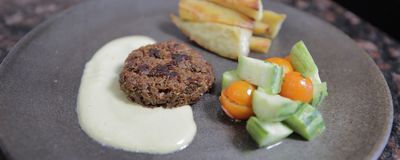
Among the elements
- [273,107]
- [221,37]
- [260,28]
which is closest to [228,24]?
[221,37]

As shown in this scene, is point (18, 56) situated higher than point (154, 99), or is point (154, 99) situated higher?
point (18, 56)

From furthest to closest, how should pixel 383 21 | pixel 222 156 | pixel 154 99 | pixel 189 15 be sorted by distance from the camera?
pixel 383 21, pixel 189 15, pixel 154 99, pixel 222 156

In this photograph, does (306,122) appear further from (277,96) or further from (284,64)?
(284,64)

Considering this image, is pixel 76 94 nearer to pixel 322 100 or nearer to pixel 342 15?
pixel 322 100

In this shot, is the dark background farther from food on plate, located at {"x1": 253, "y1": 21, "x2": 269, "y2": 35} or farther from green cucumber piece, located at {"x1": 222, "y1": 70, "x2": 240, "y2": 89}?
green cucumber piece, located at {"x1": 222, "y1": 70, "x2": 240, "y2": 89}

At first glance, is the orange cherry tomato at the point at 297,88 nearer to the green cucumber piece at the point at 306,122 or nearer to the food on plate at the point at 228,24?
the green cucumber piece at the point at 306,122

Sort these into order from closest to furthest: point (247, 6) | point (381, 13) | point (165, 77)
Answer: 1. point (165, 77)
2. point (247, 6)
3. point (381, 13)

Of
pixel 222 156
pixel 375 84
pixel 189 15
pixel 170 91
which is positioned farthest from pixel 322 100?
pixel 189 15
